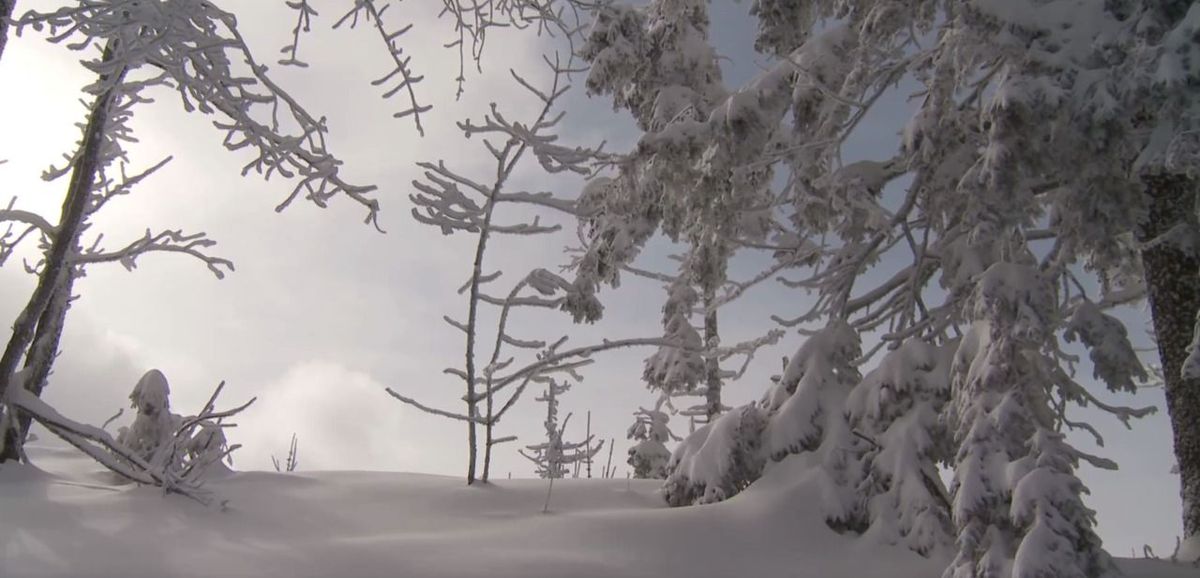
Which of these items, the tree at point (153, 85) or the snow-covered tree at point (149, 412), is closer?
the tree at point (153, 85)

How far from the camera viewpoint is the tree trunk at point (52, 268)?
20.1ft

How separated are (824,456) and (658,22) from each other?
10137mm

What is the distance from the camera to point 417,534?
196 inches

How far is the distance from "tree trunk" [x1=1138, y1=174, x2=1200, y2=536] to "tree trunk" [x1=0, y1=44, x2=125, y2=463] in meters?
7.77

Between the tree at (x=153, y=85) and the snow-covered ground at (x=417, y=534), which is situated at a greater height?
the tree at (x=153, y=85)

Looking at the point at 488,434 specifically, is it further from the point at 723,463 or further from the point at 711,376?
the point at 711,376

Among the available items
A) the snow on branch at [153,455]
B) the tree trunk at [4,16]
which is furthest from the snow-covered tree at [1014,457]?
the tree trunk at [4,16]

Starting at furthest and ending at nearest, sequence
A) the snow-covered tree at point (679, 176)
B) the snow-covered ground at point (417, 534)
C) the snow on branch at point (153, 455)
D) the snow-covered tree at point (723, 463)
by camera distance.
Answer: the snow-covered tree at point (679, 176) → the snow-covered tree at point (723, 463) → the snow on branch at point (153, 455) → the snow-covered ground at point (417, 534)

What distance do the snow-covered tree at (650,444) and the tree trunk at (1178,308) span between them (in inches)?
414

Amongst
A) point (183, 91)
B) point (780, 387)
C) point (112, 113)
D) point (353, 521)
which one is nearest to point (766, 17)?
point (780, 387)

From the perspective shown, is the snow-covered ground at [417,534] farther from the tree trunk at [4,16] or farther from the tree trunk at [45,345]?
the tree trunk at [4,16]

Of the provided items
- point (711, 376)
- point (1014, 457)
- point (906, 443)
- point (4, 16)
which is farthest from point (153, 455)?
point (711, 376)

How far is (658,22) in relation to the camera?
45.8ft

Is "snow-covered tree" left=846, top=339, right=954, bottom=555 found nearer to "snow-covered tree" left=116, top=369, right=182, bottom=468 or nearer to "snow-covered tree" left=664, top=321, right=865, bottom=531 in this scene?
"snow-covered tree" left=664, top=321, right=865, bottom=531
